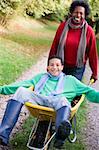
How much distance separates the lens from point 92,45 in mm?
6129

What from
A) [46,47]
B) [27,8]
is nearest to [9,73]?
[46,47]

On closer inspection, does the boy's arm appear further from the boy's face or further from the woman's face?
the woman's face

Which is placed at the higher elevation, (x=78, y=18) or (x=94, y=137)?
(x=78, y=18)

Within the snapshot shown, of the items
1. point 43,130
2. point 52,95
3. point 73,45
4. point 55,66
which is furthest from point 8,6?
point 52,95

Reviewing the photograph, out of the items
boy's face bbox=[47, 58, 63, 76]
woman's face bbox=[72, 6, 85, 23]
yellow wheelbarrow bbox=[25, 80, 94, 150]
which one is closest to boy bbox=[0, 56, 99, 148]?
boy's face bbox=[47, 58, 63, 76]

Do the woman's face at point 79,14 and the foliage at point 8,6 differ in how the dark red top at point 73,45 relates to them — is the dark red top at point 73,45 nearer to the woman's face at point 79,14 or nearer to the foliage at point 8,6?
the woman's face at point 79,14

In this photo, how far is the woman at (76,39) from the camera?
235 inches

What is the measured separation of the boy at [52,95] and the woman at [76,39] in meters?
0.45

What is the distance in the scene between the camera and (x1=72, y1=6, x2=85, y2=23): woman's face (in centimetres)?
589

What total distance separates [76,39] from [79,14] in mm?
374

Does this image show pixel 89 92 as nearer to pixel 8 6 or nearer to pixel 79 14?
pixel 79 14

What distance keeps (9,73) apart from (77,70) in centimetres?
518

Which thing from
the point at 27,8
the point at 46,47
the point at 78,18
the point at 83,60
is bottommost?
the point at 46,47

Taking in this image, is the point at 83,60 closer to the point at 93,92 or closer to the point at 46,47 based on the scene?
the point at 93,92
